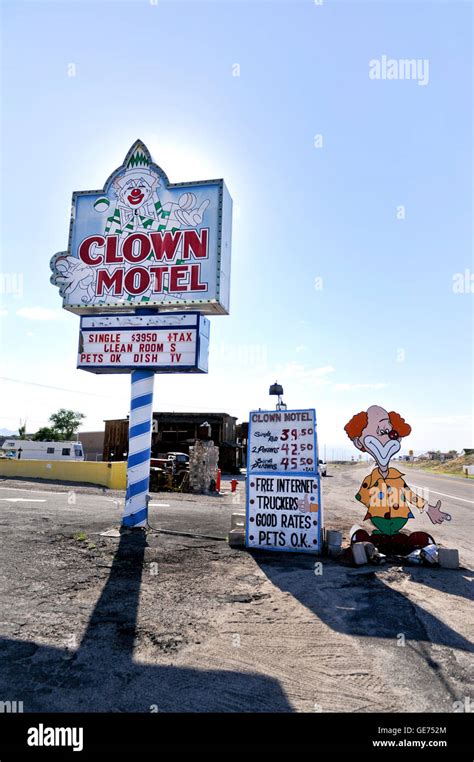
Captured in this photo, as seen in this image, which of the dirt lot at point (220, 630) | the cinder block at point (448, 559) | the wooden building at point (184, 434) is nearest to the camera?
the dirt lot at point (220, 630)

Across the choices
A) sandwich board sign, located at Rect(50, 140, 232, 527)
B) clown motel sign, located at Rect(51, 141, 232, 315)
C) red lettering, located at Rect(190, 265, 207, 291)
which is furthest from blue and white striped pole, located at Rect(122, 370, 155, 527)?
red lettering, located at Rect(190, 265, 207, 291)

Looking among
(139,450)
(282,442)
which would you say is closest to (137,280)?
(139,450)

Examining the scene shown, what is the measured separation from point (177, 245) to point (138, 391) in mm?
3642

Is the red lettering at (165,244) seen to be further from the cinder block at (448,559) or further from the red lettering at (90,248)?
the cinder block at (448,559)

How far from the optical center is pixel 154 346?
10.5m

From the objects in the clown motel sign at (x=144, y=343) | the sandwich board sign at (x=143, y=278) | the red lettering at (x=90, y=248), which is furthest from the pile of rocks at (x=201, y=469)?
the red lettering at (x=90, y=248)

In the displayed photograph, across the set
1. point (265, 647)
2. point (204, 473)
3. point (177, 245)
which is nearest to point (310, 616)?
point (265, 647)

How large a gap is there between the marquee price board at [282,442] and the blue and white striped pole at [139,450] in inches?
105

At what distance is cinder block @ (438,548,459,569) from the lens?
777 centimetres

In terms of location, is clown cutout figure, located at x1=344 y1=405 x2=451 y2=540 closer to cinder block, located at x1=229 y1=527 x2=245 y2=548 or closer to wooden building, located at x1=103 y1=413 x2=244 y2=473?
cinder block, located at x1=229 y1=527 x2=245 y2=548

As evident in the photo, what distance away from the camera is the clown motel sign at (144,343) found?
1034 cm

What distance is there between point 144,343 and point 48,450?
2616cm

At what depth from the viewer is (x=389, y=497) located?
8.62 m
